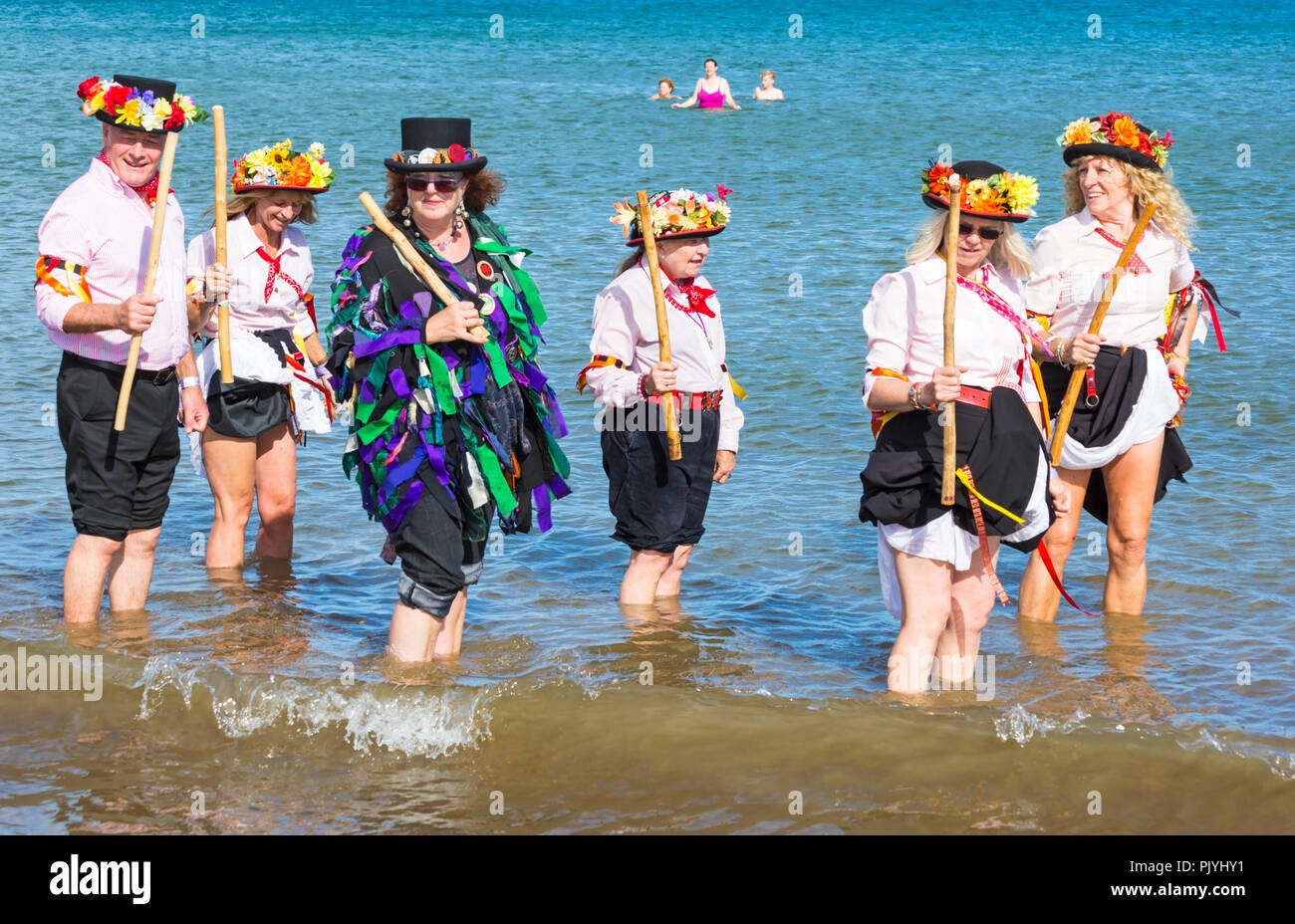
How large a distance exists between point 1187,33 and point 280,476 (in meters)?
47.0

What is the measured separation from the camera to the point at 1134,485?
677 cm

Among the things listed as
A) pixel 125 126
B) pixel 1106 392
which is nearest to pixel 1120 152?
pixel 1106 392

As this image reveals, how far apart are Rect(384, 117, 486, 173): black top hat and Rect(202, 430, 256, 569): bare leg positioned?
2.28 meters

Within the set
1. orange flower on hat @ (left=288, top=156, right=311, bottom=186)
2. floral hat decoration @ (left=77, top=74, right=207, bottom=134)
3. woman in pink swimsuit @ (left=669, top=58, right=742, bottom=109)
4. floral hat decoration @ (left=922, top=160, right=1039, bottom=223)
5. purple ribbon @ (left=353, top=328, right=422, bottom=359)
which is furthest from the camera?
woman in pink swimsuit @ (left=669, top=58, right=742, bottom=109)

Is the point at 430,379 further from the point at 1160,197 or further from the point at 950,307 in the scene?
the point at 1160,197

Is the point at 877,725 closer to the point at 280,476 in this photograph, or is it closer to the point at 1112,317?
the point at 1112,317

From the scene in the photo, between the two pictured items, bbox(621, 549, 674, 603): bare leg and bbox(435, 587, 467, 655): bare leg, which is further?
bbox(621, 549, 674, 603): bare leg

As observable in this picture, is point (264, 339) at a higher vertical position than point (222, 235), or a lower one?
lower

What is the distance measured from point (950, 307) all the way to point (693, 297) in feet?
5.50

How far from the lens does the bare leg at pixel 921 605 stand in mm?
5570

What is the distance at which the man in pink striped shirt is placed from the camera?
5980 mm

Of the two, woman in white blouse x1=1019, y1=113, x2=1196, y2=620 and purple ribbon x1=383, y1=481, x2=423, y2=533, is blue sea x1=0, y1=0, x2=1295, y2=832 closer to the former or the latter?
purple ribbon x1=383, y1=481, x2=423, y2=533

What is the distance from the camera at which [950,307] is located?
522 centimetres

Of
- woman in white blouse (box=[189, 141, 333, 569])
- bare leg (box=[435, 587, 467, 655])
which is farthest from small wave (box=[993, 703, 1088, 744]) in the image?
woman in white blouse (box=[189, 141, 333, 569])
